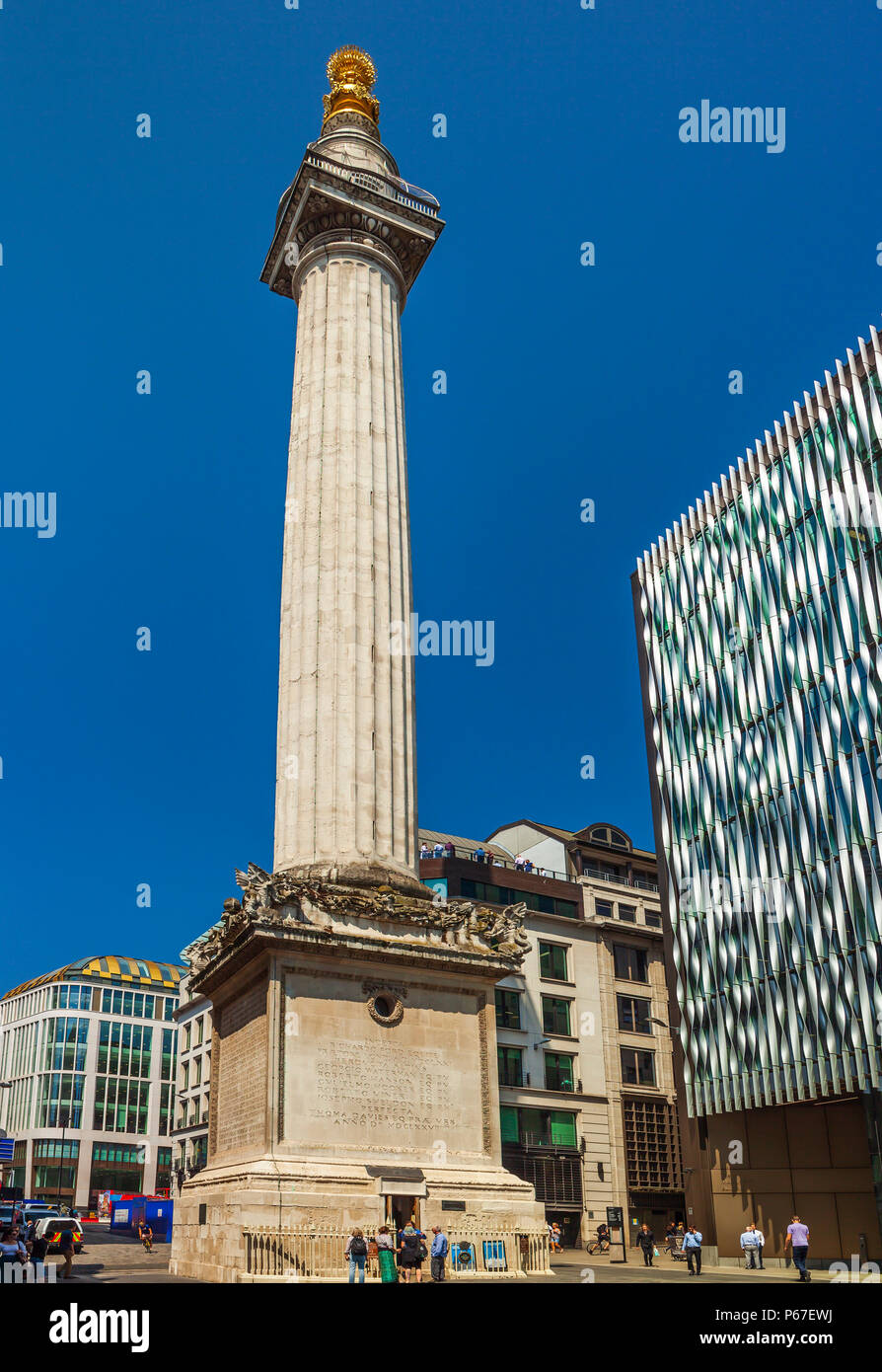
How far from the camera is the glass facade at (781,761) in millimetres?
46812

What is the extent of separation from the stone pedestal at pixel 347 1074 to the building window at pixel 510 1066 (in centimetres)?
3268

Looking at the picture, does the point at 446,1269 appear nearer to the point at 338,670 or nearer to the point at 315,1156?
the point at 315,1156

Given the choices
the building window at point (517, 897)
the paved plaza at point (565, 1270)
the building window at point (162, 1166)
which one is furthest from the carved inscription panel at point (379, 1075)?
the building window at point (162, 1166)

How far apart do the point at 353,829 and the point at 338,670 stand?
5355 millimetres

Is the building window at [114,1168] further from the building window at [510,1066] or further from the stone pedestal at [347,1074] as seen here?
the stone pedestal at [347,1074]

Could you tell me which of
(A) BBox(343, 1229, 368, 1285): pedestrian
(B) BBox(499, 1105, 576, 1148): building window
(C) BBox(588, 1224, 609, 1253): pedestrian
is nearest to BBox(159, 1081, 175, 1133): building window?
(B) BBox(499, 1105, 576, 1148): building window

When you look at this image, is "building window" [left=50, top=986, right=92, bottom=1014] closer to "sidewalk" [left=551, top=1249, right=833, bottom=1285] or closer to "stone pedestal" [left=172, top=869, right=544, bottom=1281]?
"sidewalk" [left=551, top=1249, right=833, bottom=1285]

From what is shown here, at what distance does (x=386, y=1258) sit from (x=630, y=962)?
51.1m

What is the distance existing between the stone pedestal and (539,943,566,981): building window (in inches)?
1439

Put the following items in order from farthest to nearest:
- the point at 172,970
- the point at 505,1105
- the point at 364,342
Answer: the point at 172,970, the point at 505,1105, the point at 364,342

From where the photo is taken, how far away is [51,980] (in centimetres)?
13625

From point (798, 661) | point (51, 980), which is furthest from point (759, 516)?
point (51, 980)

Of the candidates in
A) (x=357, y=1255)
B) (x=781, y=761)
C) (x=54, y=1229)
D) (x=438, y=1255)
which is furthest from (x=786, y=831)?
(x=54, y=1229)

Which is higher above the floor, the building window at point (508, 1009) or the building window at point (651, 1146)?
the building window at point (508, 1009)
